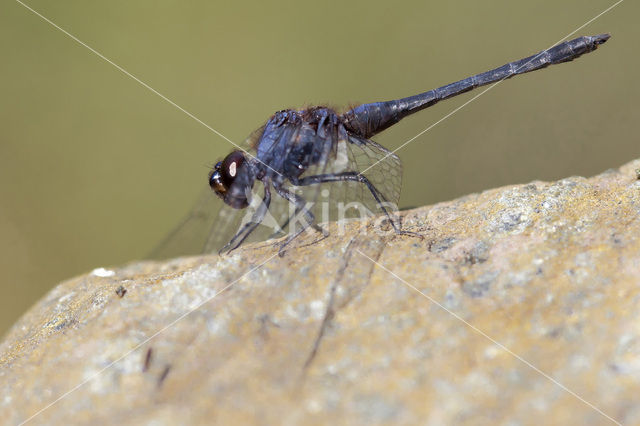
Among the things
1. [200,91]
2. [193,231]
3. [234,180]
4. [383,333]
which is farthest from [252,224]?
[200,91]

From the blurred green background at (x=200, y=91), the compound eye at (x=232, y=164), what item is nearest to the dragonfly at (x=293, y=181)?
the compound eye at (x=232, y=164)

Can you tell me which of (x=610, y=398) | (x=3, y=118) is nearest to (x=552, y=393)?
(x=610, y=398)

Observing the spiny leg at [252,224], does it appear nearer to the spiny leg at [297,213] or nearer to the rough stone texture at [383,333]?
the spiny leg at [297,213]

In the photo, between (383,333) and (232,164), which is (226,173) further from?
(383,333)

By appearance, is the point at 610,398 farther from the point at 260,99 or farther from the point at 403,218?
the point at 260,99

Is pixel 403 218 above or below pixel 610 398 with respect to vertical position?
above

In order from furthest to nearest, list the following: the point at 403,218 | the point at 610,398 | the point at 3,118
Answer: the point at 3,118 < the point at 403,218 < the point at 610,398
